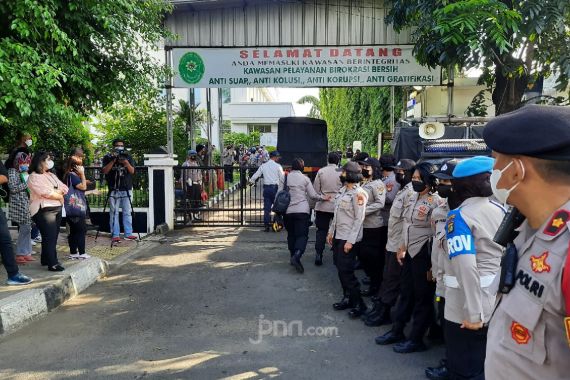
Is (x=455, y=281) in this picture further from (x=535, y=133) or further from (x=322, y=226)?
(x=322, y=226)

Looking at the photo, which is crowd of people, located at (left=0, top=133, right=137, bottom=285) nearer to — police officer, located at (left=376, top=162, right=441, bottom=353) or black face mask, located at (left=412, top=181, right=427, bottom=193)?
police officer, located at (left=376, top=162, right=441, bottom=353)

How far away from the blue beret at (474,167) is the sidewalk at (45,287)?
4409 mm

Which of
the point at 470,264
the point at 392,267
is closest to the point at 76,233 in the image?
the point at 392,267

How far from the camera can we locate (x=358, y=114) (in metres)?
28.9

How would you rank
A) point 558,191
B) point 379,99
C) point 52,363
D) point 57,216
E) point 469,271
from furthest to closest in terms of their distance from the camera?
point 379,99, point 57,216, point 52,363, point 469,271, point 558,191

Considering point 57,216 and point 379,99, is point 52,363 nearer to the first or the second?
point 57,216

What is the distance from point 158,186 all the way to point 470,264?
811 cm

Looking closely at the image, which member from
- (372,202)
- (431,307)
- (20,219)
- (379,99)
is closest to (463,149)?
(372,202)

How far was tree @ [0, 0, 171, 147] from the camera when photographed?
4809 mm

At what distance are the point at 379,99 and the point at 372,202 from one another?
1731 cm

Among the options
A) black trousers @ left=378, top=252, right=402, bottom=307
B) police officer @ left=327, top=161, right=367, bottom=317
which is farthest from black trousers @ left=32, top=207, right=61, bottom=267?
black trousers @ left=378, top=252, right=402, bottom=307

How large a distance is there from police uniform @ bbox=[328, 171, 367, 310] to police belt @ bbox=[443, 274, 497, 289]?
1.89 m

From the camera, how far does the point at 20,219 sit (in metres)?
6.38

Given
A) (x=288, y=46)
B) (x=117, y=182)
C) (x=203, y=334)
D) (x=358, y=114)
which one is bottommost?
(x=203, y=334)
